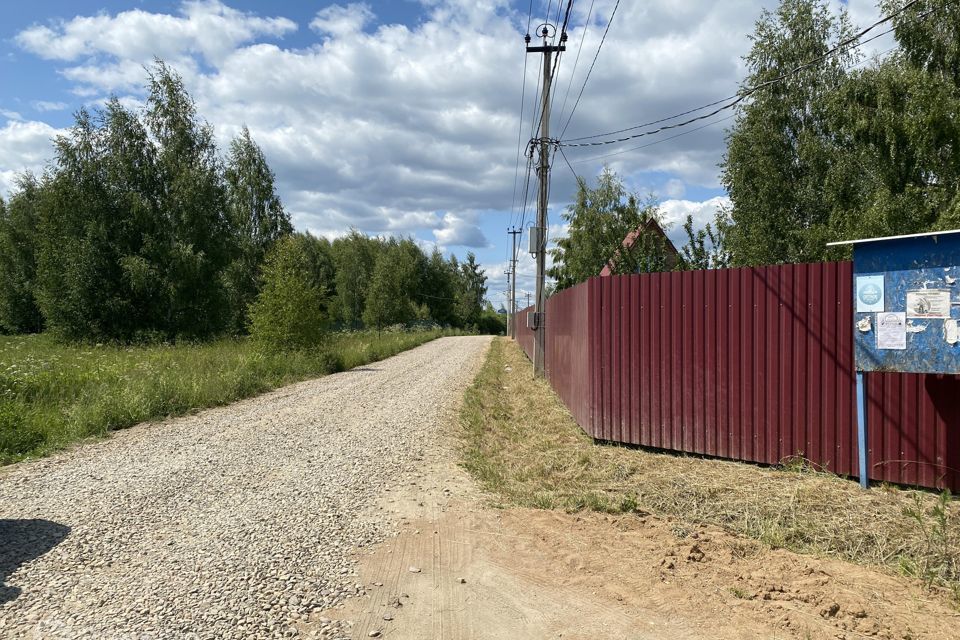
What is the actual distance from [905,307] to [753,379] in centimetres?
163

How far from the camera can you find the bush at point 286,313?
59.7 feet

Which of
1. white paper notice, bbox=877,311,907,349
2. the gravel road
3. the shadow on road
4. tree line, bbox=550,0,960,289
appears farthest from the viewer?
tree line, bbox=550,0,960,289

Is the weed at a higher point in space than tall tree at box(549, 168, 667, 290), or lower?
lower

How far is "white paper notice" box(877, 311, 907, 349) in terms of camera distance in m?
4.98

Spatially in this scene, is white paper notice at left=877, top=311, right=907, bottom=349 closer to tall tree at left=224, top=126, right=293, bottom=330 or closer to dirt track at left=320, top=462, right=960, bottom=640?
dirt track at left=320, top=462, right=960, bottom=640

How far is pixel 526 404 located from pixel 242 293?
29945mm

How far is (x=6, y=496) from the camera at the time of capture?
5508 millimetres

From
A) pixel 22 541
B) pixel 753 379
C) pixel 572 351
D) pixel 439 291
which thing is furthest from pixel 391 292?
pixel 22 541

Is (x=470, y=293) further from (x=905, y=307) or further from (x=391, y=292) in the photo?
(x=905, y=307)

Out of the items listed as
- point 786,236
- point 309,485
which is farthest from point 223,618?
point 786,236

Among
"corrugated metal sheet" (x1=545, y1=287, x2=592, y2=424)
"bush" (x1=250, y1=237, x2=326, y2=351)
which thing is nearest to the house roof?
"corrugated metal sheet" (x1=545, y1=287, x2=592, y2=424)

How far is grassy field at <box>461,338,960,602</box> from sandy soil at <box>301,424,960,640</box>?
11.1 inches

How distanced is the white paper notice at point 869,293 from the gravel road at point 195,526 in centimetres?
462

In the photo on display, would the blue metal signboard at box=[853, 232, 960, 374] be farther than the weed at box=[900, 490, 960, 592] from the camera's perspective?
Yes
